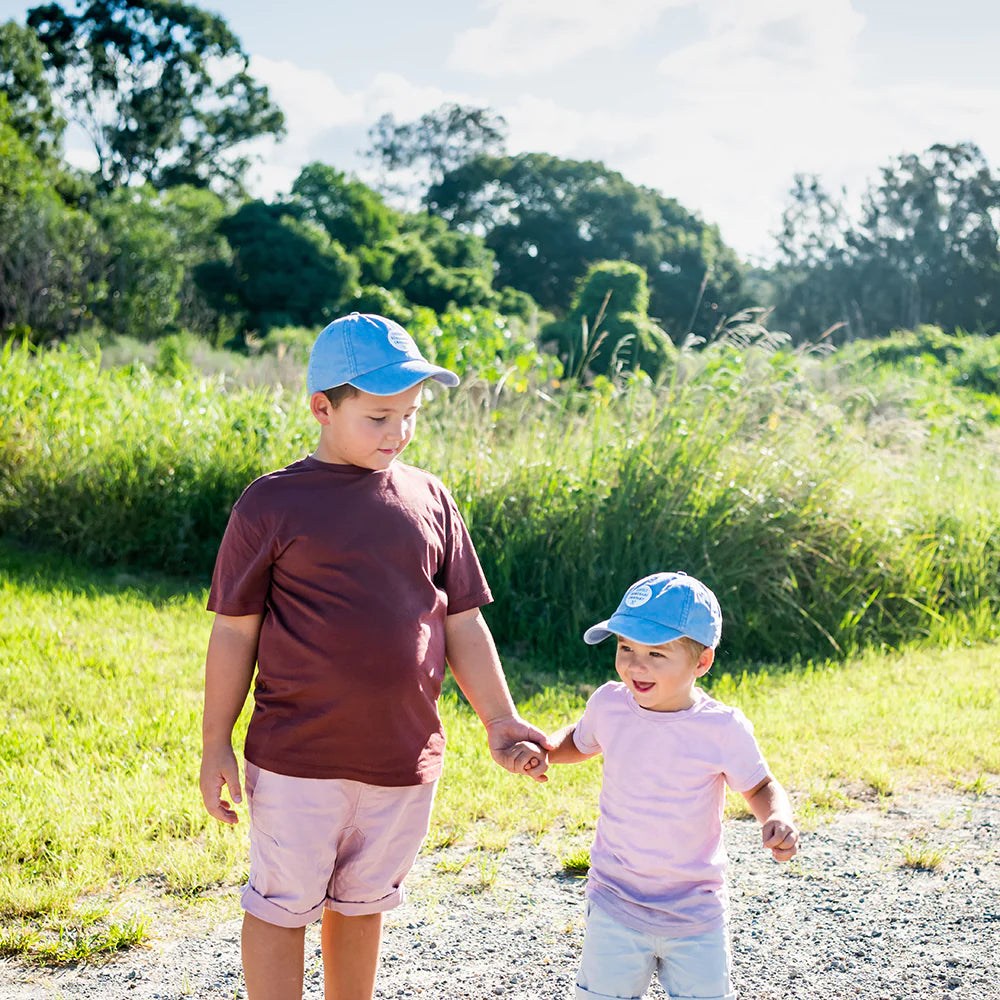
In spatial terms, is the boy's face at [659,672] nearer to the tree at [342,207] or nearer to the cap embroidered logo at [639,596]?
the cap embroidered logo at [639,596]

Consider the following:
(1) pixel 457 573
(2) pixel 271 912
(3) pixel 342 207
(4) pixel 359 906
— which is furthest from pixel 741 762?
(3) pixel 342 207

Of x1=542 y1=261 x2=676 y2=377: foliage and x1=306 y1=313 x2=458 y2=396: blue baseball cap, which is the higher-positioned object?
x1=542 y1=261 x2=676 y2=377: foliage

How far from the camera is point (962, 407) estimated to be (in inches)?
470

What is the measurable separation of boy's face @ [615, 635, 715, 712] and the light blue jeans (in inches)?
16.2

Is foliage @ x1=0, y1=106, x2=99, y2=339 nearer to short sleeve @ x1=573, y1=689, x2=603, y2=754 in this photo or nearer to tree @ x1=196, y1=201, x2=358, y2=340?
tree @ x1=196, y1=201, x2=358, y2=340

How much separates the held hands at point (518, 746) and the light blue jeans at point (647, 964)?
13.5 inches

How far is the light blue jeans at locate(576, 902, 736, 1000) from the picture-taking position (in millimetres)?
1948

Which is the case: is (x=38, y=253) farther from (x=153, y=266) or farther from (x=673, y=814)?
(x=673, y=814)

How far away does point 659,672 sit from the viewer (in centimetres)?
205

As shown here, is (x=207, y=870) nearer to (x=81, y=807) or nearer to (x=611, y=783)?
(x=81, y=807)

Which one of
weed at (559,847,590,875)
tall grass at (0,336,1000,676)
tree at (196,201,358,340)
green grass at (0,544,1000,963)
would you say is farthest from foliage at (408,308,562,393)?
tree at (196,201,358,340)

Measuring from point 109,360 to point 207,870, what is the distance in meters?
12.5

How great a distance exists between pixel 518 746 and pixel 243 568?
0.67m

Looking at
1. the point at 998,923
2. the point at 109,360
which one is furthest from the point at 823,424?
the point at 109,360
